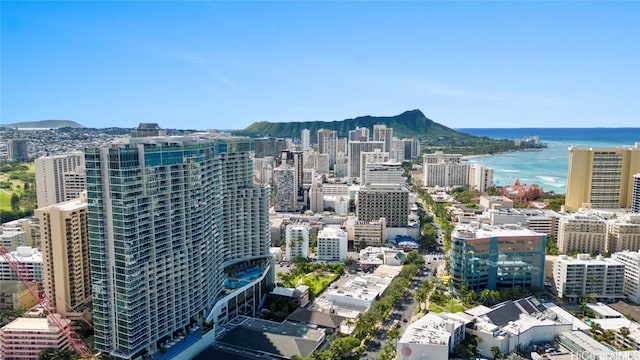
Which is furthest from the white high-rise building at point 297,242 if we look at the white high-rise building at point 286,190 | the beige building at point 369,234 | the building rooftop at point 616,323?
the building rooftop at point 616,323

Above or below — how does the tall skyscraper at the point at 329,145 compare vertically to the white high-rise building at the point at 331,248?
above

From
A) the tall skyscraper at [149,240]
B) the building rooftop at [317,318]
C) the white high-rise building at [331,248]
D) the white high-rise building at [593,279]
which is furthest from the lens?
the white high-rise building at [331,248]

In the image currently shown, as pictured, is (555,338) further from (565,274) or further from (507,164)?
(507,164)

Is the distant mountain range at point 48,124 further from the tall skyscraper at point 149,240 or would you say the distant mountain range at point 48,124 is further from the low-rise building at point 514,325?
the low-rise building at point 514,325

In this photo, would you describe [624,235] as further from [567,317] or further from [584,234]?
[567,317]

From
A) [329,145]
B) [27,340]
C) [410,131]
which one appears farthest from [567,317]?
[410,131]

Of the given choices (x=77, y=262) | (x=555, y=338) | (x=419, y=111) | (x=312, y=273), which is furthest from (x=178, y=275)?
(x=419, y=111)
